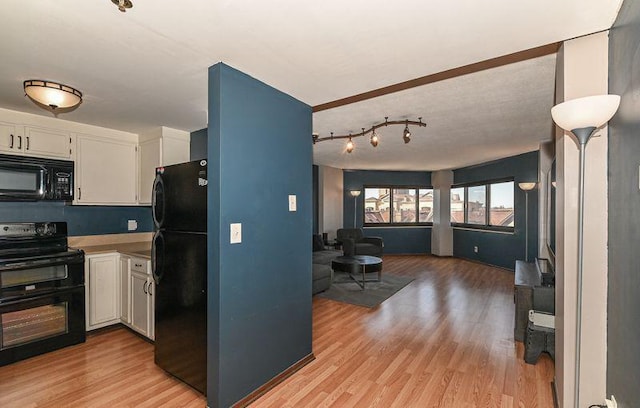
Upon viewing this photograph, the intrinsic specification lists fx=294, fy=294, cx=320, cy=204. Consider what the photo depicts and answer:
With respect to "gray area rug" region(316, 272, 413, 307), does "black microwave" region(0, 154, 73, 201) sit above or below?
above

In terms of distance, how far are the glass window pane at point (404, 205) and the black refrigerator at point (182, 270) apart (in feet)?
23.3

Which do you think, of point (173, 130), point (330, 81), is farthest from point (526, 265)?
point (173, 130)

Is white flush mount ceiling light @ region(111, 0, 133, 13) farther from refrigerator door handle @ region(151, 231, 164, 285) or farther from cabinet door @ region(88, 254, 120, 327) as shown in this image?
cabinet door @ region(88, 254, 120, 327)

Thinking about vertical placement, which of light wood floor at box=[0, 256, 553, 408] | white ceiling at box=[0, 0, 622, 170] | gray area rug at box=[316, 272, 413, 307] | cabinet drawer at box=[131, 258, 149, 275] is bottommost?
gray area rug at box=[316, 272, 413, 307]

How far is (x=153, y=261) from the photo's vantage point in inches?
98.3

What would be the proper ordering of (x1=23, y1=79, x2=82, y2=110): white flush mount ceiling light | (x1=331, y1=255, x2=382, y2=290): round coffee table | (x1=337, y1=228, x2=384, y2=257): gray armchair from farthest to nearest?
(x1=337, y1=228, x2=384, y2=257): gray armchair, (x1=331, y1=255, x2=382, y2=290): round coffee table, (x1=23, y1=79, x2=82, y2=110): white flush mount ceiling light

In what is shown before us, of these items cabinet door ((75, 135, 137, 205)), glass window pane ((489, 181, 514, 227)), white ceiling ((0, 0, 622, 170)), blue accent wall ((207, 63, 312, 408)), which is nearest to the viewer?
white ceiling ((0, 0, 622, 170))

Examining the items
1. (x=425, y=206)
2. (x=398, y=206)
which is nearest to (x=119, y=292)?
(x=398, y=206)

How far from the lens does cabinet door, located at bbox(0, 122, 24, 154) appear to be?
2758 mm

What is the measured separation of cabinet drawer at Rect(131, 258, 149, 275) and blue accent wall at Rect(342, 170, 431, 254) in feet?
19.5

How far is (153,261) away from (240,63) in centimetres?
176

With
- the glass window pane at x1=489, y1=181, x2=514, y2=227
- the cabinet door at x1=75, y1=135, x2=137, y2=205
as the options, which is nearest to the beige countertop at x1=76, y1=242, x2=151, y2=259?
the cabinet door at x1=75, y1=135, x2=137, y2=205

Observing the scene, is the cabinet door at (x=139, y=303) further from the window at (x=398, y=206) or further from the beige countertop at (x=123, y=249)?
the window at (x=398, y=206)

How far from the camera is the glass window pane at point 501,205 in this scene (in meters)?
6.40
